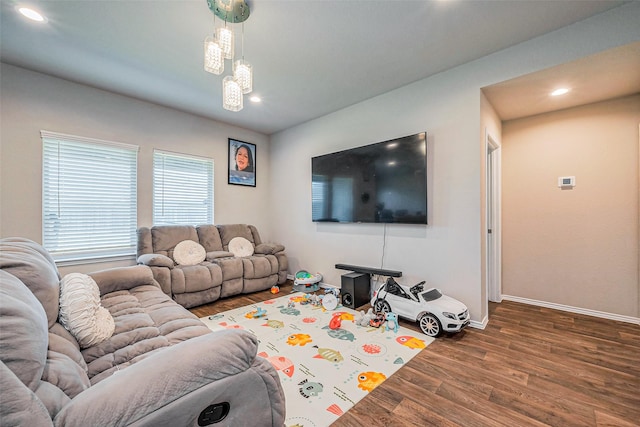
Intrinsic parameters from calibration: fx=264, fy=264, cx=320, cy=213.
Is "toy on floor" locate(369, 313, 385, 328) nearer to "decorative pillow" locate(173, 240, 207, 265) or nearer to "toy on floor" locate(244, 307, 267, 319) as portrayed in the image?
"toy on floor" locate(244, 307, 267, 319)

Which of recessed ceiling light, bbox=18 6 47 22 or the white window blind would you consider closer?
recessed ceiling light, bbox=18 6 47 22

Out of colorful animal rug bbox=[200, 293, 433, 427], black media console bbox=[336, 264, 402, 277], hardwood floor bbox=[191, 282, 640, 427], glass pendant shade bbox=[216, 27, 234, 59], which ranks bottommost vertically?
hardwood floor bbox=[191, 282, 640, 427]

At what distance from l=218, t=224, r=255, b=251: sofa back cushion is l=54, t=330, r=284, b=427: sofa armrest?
325cm

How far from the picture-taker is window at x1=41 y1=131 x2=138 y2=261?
2.94 metres

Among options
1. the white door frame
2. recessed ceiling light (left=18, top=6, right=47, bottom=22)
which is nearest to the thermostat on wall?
the white door frame

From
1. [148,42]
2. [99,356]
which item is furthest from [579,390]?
[148,42]

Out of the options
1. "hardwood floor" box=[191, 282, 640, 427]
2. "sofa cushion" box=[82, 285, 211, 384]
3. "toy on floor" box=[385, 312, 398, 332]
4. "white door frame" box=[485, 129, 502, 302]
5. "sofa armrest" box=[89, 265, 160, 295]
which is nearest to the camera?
"sofa cushion" box=[82, 285, 211, 384]

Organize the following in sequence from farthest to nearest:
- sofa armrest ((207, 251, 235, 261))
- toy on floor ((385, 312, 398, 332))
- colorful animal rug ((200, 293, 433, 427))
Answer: sofa armrest ((207, 251, 235, 261)) → toy on floor ((385, 312, 398, 332)) → colorful animal rug ((200, 293, 433, 427))

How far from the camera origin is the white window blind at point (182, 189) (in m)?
3.71

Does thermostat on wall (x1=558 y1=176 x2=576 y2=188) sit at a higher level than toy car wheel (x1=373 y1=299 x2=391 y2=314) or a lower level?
higher

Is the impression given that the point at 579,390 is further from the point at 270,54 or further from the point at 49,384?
the point at 270,54

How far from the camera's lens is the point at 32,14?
6.55ft

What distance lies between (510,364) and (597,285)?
182 cm

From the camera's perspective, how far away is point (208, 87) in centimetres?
313
